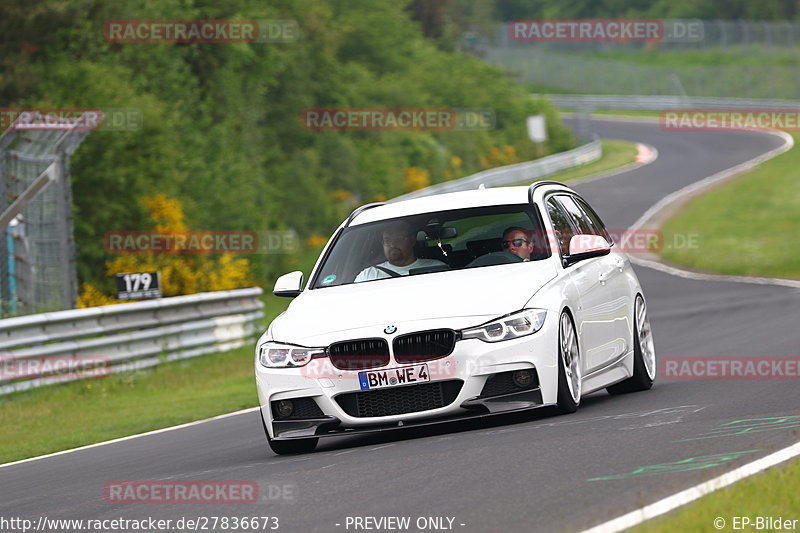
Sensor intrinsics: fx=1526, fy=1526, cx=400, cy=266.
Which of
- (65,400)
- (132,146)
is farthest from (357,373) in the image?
(132,146)

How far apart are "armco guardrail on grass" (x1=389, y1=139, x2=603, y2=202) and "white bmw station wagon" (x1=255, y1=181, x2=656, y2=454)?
32.8 meters

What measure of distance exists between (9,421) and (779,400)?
8701 mm

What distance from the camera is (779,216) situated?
41219 millimetres

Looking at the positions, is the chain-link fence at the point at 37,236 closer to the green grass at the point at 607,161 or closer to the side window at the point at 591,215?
the side window at the point at 591,215

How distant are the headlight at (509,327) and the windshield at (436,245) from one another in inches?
42.8

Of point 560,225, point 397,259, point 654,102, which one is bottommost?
point 397,259

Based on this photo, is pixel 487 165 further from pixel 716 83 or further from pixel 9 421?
pixel 9 421

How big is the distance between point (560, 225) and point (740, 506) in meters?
5.45

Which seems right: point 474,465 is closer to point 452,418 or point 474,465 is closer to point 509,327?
point 452,418

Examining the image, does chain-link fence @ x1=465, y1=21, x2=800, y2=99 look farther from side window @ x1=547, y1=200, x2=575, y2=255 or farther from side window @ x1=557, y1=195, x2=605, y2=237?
side window @ x1=547, y1=200, x2=575, y2=255

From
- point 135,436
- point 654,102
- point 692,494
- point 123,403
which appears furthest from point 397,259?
point 654,102

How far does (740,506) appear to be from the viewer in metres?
6.18

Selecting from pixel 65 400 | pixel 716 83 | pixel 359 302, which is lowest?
pixel 65 400

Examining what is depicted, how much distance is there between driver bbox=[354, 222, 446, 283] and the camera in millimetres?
10766
